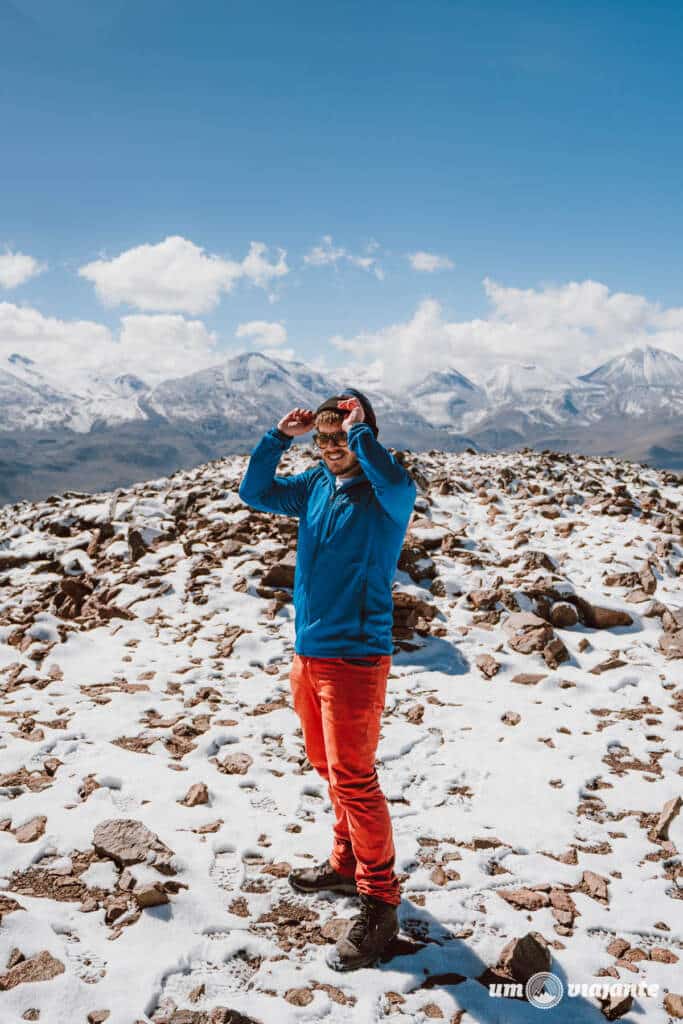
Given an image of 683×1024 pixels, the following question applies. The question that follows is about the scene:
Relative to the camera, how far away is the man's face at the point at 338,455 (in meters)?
4.20

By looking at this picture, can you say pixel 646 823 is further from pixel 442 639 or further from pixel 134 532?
pixel 134 532

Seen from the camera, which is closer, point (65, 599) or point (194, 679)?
point (194, 679)

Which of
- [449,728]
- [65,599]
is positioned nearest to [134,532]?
[65,599]

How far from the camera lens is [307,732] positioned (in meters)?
4.48

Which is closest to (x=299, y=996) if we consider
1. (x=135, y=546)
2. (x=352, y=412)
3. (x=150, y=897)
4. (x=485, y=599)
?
(x=150, y=897)

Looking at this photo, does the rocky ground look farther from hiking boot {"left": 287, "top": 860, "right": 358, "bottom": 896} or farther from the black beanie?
the black beanie

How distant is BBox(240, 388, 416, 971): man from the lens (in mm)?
4008

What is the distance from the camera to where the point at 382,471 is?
387 cm

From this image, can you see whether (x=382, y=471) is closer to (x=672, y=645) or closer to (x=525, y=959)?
(x=525, y=959)

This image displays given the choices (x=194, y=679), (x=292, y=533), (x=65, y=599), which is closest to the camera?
(x=194, y=679)

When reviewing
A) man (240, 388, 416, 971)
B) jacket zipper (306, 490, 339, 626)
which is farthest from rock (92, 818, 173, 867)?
jacket zipper (306, 490, 339, 626)

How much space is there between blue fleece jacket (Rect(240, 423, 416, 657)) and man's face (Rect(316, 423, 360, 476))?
110 mm

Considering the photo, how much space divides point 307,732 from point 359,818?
71 cm

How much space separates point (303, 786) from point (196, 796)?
1.14 metres
